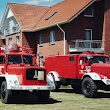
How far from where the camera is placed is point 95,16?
3466 cm

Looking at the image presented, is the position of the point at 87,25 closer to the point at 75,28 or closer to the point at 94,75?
the point at 75,28

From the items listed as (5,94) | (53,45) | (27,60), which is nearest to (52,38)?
(53,45)

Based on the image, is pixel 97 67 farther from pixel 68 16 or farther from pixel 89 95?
pixel 68 16

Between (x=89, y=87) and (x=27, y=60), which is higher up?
(x=27, y=60)

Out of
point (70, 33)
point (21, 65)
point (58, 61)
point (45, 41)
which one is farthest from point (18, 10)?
point (21, 65)

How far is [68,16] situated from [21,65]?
18839mm

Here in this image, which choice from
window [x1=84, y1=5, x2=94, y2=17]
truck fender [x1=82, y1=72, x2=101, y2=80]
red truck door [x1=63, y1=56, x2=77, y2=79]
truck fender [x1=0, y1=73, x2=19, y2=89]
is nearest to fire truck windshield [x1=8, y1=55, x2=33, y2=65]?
truck fender [x1=0, y1=73, x2=19, y2=89]

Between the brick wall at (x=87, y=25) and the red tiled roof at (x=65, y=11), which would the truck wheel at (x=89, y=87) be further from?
the brick wall at (x=87, y=25)

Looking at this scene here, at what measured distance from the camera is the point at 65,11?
1373 inches

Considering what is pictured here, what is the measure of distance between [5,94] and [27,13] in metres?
30.2

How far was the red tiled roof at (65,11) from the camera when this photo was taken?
106 ft

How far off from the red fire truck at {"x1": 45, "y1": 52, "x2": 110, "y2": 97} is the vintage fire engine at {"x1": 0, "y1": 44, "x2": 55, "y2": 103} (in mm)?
2764

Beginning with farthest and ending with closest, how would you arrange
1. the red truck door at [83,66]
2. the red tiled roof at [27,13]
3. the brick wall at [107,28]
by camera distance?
the red tiled roof at [27,13], the brick wall at [107,28], the red truck door at [83,66]

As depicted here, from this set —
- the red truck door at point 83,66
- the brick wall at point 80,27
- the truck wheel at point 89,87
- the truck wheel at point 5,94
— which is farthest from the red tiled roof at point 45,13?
the truck wheel at point 5,94
